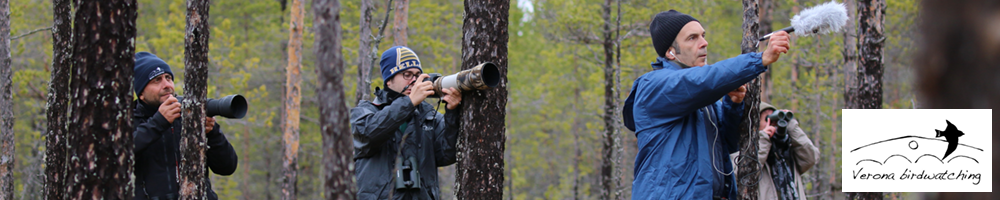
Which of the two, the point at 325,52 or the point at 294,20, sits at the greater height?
the point at 294,20

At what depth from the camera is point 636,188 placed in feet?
10.8

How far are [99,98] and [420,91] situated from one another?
1716 millimetres

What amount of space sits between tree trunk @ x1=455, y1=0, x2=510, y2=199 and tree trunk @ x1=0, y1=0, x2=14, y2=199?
8.61 metres

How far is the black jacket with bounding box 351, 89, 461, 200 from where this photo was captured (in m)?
4.07

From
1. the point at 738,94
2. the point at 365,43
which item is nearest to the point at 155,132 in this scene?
the point at 738,94

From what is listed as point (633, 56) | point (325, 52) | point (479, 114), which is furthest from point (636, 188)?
point (633, 56)

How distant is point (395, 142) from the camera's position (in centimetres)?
430

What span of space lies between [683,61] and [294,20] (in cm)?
1238

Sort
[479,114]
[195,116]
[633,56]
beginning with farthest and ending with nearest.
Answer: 1. [633,56]
2. [195,116]
3. [479,114]

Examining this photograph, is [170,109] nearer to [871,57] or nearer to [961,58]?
[961,58]

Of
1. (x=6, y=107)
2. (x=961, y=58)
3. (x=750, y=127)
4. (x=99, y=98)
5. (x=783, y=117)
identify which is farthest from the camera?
(x=6, y=107)

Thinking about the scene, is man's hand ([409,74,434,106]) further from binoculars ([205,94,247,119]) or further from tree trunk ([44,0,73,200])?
tree trunk ([44,0,73,200])

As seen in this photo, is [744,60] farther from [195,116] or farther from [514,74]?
[514,74]

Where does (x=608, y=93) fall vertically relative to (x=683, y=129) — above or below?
above
